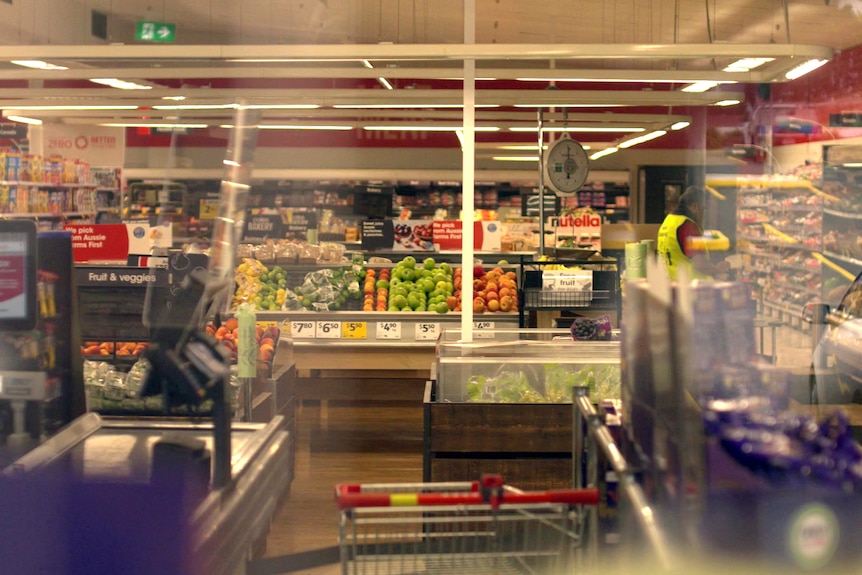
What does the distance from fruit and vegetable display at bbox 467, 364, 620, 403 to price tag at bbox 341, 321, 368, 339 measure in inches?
105

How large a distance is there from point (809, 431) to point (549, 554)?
0.67m

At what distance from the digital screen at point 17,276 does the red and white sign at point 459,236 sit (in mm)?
7615


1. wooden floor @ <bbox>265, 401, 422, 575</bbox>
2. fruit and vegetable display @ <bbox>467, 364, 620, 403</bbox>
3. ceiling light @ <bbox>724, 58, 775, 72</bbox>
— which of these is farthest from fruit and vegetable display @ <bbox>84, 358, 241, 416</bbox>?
ceiling light @ <bbox>724, 58, 775, 72</bbox>

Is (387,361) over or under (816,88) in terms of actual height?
under

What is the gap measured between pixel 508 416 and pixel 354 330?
2.85m

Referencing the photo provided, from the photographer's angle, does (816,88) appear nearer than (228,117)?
No

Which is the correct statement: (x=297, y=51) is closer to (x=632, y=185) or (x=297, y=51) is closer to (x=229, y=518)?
(x=229, y=518)

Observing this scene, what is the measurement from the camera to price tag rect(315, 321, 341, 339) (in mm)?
6902

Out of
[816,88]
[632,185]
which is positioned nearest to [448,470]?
[816,88]

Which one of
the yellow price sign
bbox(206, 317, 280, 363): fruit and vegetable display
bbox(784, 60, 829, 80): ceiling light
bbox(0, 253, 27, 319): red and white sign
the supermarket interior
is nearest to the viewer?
the supermarket interior

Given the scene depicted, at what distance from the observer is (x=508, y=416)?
13.8ft

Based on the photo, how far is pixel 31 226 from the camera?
2025 mm

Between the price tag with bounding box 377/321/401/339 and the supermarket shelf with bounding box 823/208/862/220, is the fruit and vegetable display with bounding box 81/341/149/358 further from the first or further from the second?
the supermarket shelf with bounding box 823/208/862/220

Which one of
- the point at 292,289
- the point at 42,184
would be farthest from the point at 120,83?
the point at 42,184
